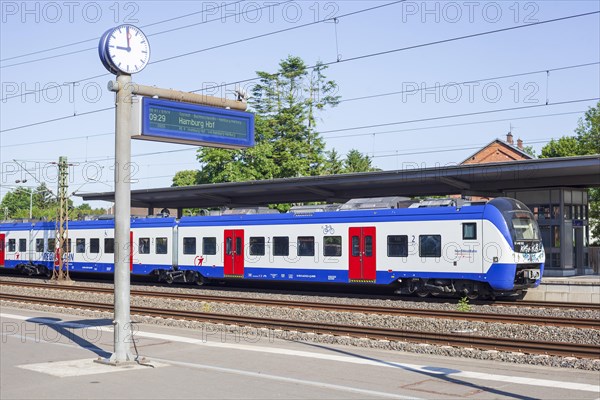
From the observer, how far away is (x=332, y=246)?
86.6ft

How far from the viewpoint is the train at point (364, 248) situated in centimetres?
2295

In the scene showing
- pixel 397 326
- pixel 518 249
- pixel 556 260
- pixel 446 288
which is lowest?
pixel 397 326

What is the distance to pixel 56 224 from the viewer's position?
36.7 metres

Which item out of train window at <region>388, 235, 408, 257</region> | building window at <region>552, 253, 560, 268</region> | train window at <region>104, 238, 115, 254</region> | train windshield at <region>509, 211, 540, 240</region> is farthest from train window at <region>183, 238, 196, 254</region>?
building window at <region>552, 253, 560, 268</region>

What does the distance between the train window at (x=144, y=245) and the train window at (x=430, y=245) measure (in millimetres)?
14070

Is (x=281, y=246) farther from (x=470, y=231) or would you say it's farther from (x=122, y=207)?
(x=122, y=207)

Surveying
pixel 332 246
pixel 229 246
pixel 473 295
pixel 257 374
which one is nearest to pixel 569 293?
pixel 473 295

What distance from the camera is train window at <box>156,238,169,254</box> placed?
32438 mm

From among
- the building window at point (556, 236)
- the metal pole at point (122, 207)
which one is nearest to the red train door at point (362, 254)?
the building window at point (556, 236)

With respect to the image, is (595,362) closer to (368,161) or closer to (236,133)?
(236,133)

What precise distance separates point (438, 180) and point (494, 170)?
106 inches

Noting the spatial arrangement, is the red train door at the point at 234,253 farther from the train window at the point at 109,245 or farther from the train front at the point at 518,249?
the train front at the point at 518,249

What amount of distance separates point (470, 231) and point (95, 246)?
65.8 feet

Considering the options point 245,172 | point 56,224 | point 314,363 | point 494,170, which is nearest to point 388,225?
point 494,170
